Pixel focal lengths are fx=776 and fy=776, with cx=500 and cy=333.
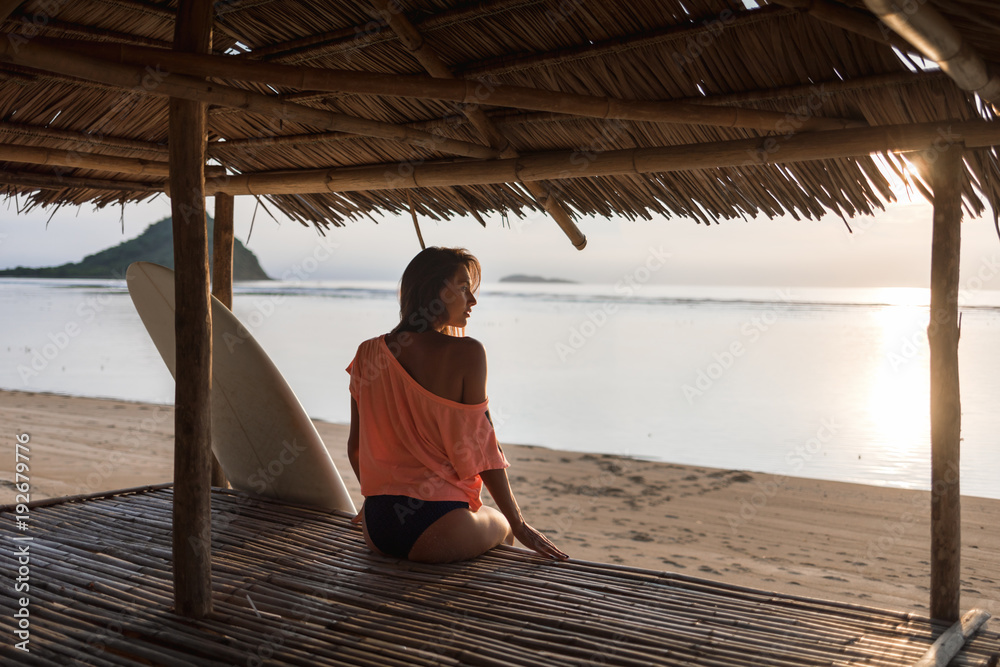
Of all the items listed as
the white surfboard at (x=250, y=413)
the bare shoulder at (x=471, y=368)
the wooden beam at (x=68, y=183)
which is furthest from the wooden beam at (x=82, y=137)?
the bare shoulder at (x=471, y=368)

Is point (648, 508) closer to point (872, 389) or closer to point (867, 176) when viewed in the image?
point (867, 176)

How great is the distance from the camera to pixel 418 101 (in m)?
3.33

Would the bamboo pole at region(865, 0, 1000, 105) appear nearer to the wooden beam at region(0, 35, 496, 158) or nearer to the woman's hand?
the wooden beam at region(0, 35, 496, 158)

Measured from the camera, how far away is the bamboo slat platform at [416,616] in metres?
1.99

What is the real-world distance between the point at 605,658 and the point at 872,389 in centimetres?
1023

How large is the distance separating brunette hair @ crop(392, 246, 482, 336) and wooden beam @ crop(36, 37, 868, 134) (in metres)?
0.51

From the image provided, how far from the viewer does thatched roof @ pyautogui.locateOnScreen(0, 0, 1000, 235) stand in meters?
2.52

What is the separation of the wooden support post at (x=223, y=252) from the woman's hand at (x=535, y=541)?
2194 mm

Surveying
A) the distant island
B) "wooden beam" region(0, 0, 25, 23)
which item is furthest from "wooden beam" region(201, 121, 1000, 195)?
the distant island

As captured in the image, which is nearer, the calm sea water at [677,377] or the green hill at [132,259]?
the calm sea water at [677,377]

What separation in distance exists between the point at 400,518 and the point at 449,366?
0.55 meters

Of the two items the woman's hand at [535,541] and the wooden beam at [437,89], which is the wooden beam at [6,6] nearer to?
the wooden beam at [437,89]

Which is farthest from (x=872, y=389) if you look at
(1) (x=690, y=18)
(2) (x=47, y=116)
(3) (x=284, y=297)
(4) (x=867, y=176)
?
(3) (x=284, y=297)

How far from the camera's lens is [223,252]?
→ 428cm
